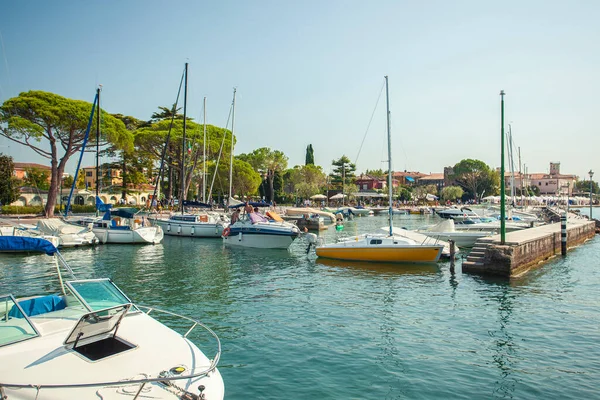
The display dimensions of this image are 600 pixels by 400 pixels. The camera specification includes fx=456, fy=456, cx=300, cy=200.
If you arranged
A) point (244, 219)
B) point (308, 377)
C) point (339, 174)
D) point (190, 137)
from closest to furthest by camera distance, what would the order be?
point (308, 377)
point (244, 219)
point (190, 137)
point (339, 174)

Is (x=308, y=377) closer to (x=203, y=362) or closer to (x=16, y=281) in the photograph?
(x=203, y=362)

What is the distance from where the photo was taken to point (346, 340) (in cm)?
1184

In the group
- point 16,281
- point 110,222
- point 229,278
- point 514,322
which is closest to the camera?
point 514,322

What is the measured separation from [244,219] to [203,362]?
25.3 meters

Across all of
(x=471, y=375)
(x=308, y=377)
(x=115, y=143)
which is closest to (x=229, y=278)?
(x=308, y=377)

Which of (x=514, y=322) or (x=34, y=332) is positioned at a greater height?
(x=34, y=332)

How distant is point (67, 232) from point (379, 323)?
25603mm

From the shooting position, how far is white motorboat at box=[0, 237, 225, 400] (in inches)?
243

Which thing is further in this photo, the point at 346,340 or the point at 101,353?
the point at 346,340

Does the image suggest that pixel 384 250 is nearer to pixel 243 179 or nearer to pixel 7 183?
pixel 7 183

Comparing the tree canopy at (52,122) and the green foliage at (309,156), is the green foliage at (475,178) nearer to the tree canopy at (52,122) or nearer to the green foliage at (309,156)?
the green foliage at (309,156)

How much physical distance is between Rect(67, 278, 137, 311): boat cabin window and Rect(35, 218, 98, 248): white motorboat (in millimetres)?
24486

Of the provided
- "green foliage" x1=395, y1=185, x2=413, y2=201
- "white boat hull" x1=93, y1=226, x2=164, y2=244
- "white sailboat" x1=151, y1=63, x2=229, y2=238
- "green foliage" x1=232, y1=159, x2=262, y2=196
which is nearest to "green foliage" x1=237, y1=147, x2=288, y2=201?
"green foliage" x1=232, y1=159, x2=262, y2=196

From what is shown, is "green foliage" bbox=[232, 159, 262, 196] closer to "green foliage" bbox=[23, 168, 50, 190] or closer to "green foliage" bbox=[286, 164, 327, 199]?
"green foliage" bbox=[286, 164, 327, 199]
